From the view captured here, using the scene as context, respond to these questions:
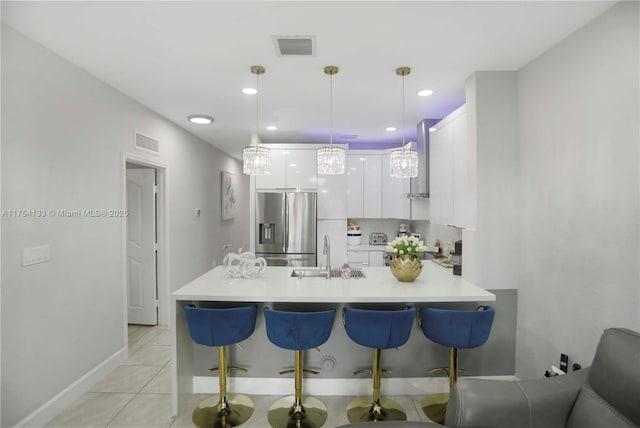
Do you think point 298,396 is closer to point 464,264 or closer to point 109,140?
point 464,264

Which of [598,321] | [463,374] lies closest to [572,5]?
[598,321]

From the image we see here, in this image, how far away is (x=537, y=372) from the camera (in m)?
2.43

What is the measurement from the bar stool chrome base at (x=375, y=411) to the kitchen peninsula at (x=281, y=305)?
0.23 metres

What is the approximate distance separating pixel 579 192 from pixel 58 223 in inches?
138

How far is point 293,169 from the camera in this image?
4.72 metres

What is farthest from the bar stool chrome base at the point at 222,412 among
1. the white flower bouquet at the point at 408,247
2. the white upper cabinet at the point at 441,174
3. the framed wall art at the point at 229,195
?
the framed wall art at the point at 229,195

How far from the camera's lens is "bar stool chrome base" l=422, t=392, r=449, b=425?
235cm

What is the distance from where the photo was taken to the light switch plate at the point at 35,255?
210 cm

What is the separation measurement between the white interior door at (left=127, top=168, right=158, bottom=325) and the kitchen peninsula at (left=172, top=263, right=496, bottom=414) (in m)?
1.72

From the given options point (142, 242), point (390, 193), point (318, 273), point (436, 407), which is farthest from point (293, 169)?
point (436, 407)

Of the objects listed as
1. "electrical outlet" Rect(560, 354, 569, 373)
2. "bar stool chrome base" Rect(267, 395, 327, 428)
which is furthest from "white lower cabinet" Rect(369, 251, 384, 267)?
"electrical outlet" Rect(560, 354, 569, 373)

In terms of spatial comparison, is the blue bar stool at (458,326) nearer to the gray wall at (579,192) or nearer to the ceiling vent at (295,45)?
the gray wall at (579,192)

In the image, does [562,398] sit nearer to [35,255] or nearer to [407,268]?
[407,268]

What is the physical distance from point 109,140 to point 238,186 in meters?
4.43
